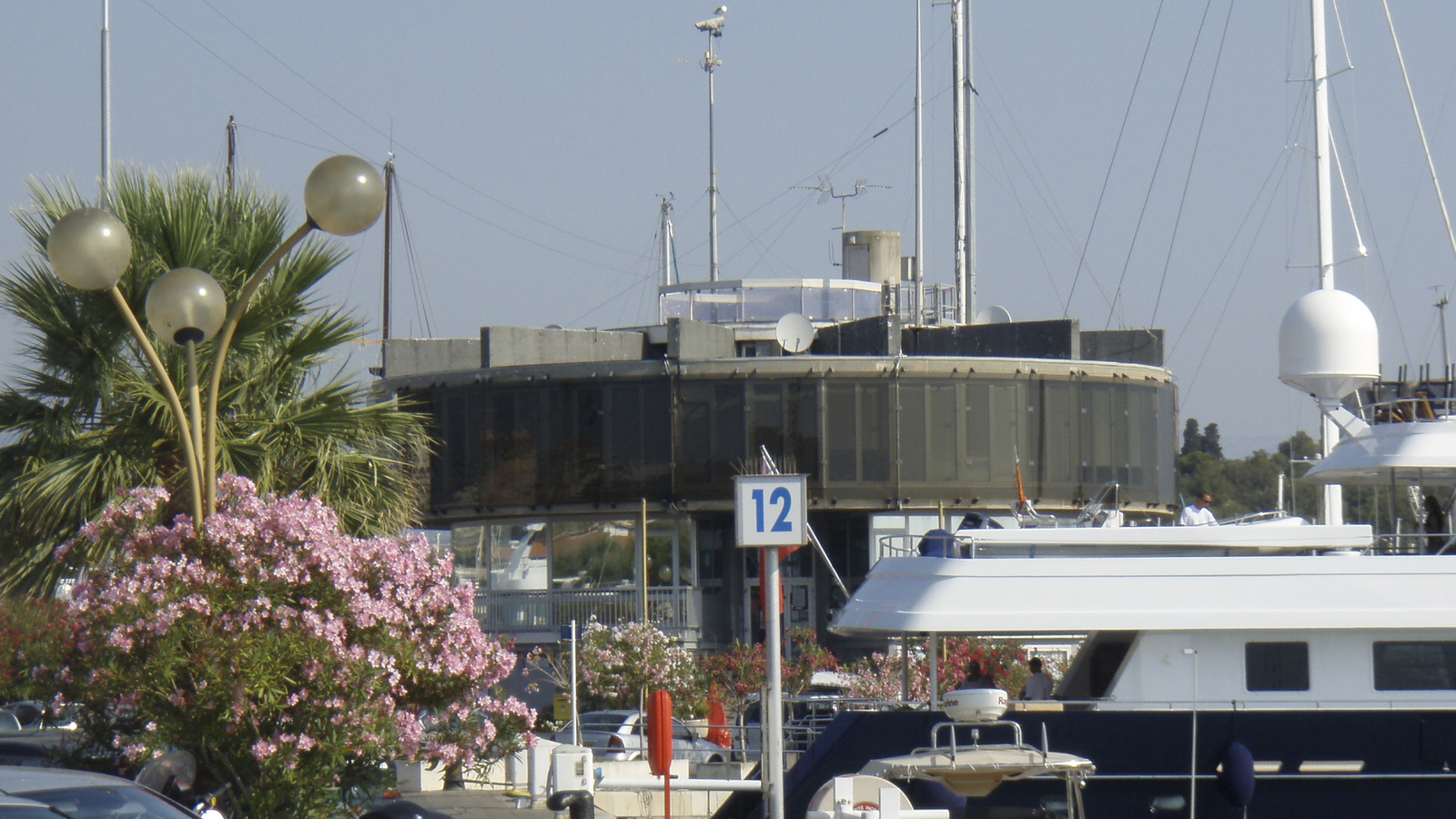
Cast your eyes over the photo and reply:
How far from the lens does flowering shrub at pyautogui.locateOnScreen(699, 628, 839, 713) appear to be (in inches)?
1158

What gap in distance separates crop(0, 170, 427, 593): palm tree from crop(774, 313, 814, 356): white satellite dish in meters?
26.8

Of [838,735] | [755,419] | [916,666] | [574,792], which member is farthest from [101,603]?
[755,419]

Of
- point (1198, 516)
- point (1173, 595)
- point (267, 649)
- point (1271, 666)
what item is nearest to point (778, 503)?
point (267, 649)

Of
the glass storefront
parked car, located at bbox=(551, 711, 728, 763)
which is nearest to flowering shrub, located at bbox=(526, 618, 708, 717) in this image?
parked car, located at bbox=(551, 711, 728, 763)

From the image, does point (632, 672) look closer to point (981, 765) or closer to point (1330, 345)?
point (1330, 345)

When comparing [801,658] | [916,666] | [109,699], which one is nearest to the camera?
[109,699]

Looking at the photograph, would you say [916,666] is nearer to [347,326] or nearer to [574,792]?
[347,326]

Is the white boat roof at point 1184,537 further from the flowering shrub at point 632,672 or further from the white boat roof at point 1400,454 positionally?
the flowering shrub at point 632,672

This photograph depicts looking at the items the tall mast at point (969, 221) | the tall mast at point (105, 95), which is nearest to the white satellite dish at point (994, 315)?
the tall mast at point (969, 221)

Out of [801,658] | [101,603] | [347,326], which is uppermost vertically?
[347,326]

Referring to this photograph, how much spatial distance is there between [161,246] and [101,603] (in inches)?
139

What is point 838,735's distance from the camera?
12.7 metres

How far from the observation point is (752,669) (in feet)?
97.5

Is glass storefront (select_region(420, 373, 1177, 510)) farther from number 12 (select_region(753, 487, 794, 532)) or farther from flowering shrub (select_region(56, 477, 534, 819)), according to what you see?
number 12 (select_region(753, 487, 794, 532))
